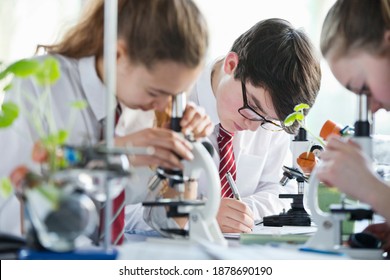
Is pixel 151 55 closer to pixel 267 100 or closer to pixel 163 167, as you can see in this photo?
pixel 163 167

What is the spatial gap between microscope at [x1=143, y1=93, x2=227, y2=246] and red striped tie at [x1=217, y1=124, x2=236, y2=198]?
3.28 ft

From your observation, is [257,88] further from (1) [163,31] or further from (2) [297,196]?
(1) [163,31]

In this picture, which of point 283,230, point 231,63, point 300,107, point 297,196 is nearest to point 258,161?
point 297,196

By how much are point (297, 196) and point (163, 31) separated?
119 cm

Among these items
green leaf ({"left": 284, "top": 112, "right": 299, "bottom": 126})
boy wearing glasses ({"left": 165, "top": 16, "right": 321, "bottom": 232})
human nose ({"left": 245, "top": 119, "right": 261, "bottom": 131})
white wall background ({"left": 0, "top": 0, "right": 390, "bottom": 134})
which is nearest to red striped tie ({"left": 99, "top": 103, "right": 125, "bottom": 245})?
boy wearing glasses ({"left": 165, "top": 16, "right": 321, "bottom": 232})

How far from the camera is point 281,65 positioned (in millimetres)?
2600

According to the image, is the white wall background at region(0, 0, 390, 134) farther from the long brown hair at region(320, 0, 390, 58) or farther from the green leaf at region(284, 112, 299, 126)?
the long brown hair at region(320, 0, 390, 58)

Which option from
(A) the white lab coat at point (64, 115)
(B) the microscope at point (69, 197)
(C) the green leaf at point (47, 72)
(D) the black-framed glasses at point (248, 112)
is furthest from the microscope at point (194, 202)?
(D) the black-framed glasses at point (248, 112)

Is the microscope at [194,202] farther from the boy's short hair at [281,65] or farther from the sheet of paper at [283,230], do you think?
the boy's short hair at [281,65]

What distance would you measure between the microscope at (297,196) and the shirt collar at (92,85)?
3.00 ft
